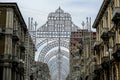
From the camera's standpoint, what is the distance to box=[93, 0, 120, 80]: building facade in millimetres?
54463

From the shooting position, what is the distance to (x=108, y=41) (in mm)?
65750

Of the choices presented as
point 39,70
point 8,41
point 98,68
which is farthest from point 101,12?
point 39,70

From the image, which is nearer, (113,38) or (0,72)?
(113,38)

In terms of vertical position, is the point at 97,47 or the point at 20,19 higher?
the point at 20,19

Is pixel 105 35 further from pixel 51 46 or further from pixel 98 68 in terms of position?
pixel 51 46

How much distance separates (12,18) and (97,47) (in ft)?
60.6

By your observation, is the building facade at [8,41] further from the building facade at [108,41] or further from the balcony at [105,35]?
the balcony at [105,35]

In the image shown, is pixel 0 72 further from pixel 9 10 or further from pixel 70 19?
pixel 70 19

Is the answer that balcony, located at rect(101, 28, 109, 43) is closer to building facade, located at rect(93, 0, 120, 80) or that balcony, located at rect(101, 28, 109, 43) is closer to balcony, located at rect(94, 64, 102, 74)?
building facade, located at rect(93, 0, 120, 80)

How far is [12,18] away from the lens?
228ft

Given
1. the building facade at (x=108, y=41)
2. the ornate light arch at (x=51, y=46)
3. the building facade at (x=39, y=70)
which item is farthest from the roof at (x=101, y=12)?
the building facade at (x=39, y=70)

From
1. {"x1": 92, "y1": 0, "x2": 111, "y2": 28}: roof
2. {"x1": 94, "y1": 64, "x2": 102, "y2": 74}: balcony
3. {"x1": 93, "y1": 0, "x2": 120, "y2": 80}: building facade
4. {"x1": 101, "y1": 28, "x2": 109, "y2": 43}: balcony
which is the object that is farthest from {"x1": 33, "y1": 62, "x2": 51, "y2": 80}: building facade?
{"x1": 101, "y1": 28, "x2": 109, "y2": 43}: balcony

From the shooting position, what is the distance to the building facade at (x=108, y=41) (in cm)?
5446

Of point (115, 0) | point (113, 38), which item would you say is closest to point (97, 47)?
point (113, 38)
